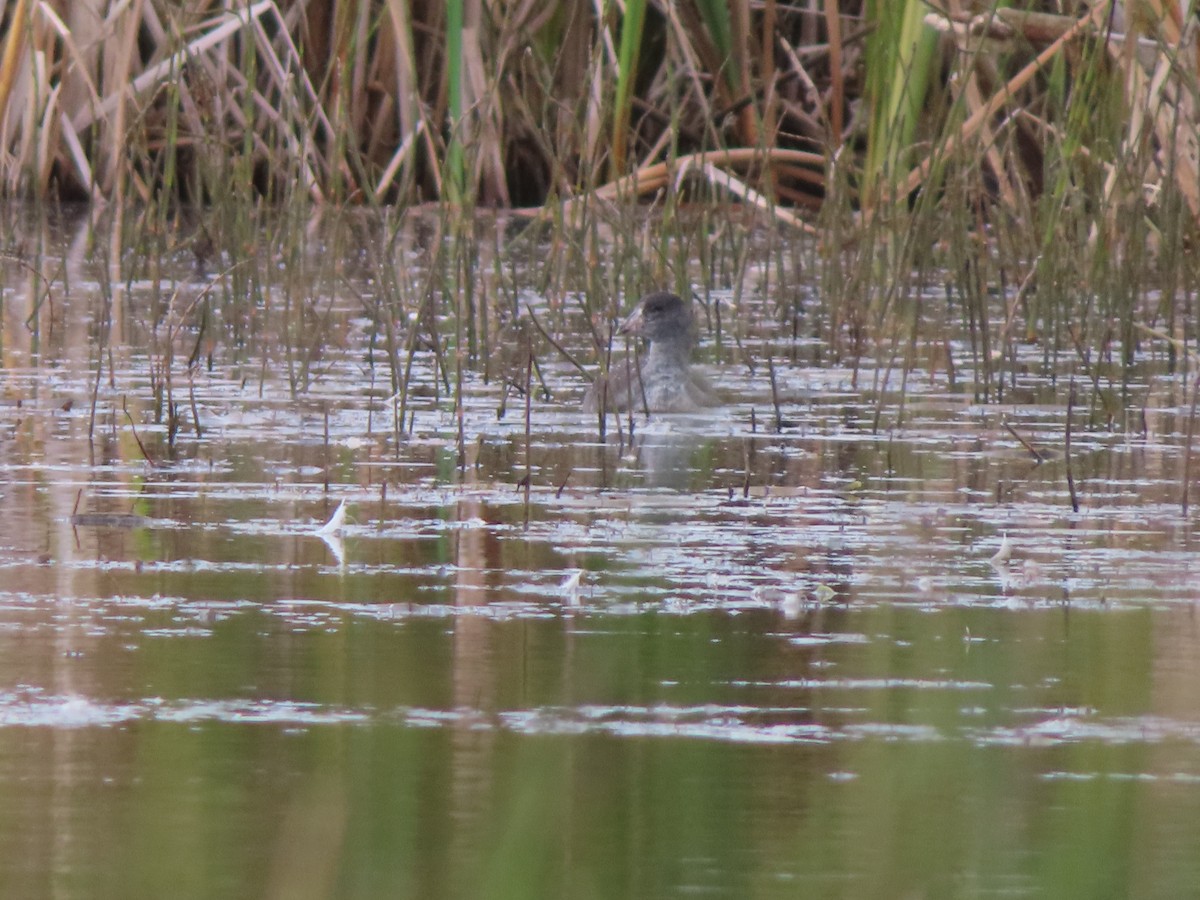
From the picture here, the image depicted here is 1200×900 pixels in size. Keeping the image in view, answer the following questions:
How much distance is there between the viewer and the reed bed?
23.5 ft

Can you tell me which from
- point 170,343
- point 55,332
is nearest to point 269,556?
point 170,343

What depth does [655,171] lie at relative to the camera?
10.6 m

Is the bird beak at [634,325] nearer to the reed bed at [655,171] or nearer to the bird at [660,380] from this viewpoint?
the bird at [660,380]

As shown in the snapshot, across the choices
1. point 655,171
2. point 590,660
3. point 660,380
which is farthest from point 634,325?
point 590,660

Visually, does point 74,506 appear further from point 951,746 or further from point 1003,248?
point 1003,248

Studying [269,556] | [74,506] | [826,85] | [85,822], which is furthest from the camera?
[826,85]

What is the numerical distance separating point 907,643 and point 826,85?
8569 millimetres

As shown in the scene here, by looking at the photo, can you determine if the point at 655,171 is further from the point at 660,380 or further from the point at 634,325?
the point at 660,380

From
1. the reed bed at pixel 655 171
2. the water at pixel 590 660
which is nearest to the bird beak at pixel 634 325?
the reed bed at pixel 655 171

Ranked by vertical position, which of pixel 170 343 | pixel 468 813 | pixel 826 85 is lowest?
pixel 468 813

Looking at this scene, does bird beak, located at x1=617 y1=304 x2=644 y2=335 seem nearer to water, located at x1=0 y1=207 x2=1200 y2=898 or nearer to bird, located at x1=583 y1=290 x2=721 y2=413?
bird, located at x1=583 y1=290 x2=721 y2=413

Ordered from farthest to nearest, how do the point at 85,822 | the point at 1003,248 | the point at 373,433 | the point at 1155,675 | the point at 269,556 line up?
the point at 1003,248
the point at 373,433
the point at 269,556
the point at 1155,675
the point at 85,822

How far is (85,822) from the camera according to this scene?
8.46ft

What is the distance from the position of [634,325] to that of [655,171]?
3.60 m
